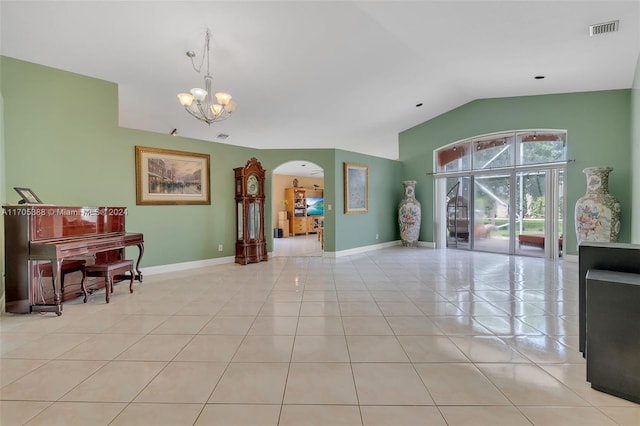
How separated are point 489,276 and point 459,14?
13.3 ft

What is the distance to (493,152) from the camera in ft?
23.8

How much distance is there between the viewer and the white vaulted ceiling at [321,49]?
3475mm

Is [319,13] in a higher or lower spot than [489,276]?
higher

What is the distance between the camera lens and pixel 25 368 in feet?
7.14

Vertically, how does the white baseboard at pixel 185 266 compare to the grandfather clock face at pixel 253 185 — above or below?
below

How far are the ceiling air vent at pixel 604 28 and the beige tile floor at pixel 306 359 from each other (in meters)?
3.54

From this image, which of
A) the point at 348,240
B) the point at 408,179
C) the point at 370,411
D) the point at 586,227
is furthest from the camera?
the point at 408,179

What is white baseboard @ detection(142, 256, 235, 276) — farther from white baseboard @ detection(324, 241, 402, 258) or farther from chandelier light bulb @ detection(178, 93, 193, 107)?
chandelier light bulb @ detection(178, 93, 193, 107)

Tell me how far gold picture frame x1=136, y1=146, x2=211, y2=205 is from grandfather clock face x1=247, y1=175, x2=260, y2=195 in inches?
31.4

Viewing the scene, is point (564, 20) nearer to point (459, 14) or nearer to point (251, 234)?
point (459, 14)

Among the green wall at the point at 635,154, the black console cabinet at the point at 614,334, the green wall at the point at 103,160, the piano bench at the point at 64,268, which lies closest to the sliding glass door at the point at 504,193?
the green wall at the point at 635,154

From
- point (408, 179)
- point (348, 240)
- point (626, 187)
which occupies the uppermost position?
point (408, 179)

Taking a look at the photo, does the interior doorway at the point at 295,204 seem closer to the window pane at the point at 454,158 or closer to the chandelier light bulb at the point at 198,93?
the window pane at the point at 454,158

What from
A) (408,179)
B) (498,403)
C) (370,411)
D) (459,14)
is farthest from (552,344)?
(408,179)
